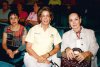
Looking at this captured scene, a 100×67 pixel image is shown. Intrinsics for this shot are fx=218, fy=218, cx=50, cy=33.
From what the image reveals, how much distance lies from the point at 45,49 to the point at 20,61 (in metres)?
0.56

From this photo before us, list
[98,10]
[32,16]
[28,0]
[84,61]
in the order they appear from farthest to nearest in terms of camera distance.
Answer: [28,0]
[98,10]
[32,16]
[84,61]

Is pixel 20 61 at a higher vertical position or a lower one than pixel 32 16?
lower

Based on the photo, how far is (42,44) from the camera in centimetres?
305

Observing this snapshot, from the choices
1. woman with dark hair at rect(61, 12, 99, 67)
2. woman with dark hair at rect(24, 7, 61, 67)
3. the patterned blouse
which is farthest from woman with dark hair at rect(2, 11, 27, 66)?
woman with dark hair at rect(61, 12, 99, 67)

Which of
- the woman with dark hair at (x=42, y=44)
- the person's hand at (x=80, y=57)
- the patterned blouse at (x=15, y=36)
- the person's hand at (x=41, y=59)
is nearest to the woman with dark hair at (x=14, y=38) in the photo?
the patterned blouse at (x=15, y=36)

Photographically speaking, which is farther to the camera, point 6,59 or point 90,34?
point 6,59

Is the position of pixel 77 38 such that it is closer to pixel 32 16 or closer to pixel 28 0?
pixel 32 16

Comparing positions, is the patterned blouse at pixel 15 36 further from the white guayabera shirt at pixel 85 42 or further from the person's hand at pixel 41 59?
the white guayabera shirt at pixel 85 42

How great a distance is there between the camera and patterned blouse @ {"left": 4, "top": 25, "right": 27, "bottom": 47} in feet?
11.1

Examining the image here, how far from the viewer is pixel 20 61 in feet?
11.1

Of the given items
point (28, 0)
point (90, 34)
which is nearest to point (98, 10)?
point (28, 0)

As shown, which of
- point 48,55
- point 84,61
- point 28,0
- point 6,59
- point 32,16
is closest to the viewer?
point 84,61

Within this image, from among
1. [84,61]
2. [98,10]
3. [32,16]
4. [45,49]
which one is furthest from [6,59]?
[98,10]

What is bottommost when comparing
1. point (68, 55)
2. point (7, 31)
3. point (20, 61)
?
point (20, 61)
